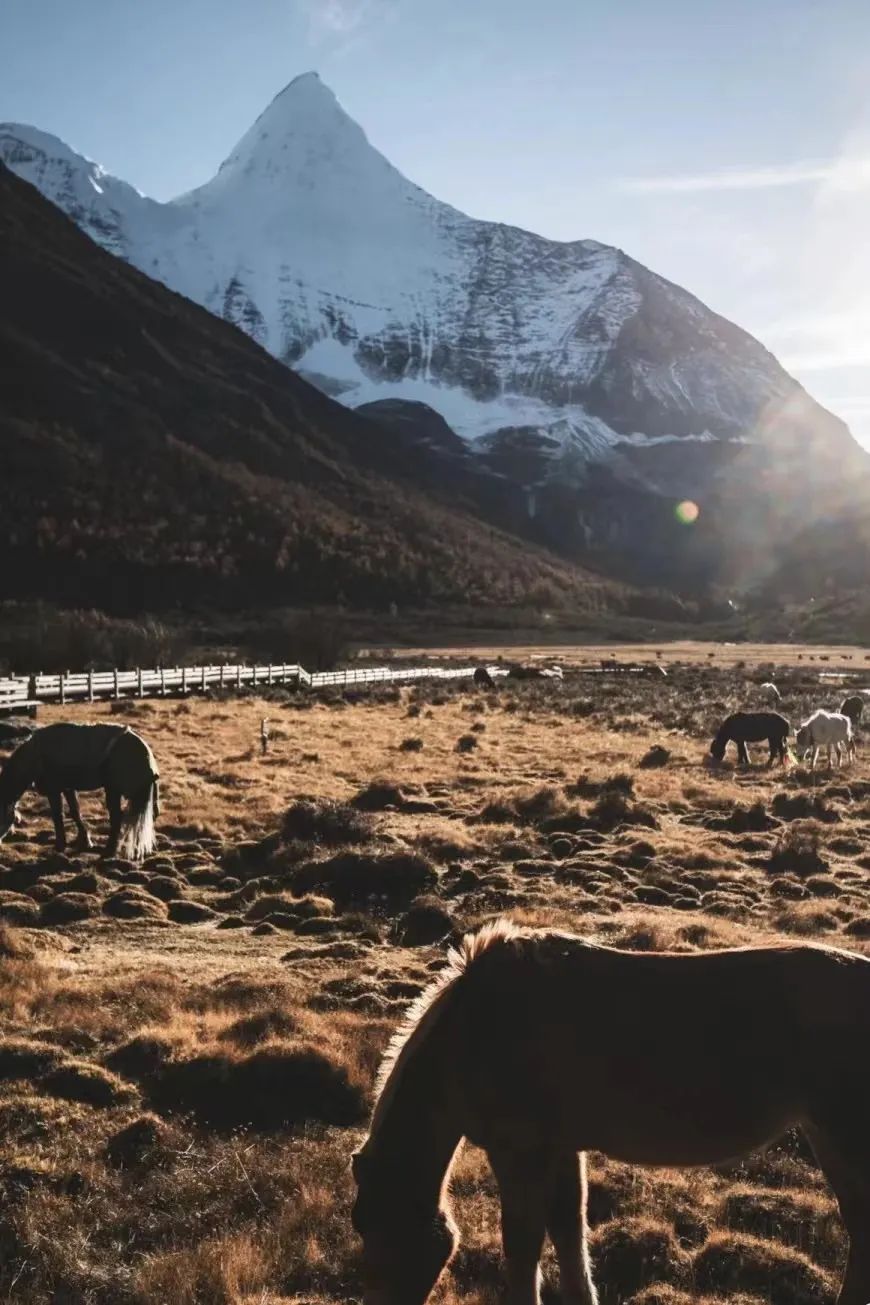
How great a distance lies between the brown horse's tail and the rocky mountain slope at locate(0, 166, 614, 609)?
3094 inches

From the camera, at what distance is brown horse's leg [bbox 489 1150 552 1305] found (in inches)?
166

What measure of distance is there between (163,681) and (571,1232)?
37482 mm

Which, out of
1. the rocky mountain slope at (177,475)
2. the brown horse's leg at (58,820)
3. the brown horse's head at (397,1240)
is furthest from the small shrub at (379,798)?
the rocky mountain slope at (177,475)

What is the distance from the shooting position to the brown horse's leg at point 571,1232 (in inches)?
181

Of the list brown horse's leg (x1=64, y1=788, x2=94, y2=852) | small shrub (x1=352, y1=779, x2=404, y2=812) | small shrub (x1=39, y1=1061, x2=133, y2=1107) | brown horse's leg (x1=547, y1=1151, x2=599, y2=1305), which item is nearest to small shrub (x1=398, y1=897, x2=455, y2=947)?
small shrub (x1=39, y1=1061, x2=133, y2=1107)

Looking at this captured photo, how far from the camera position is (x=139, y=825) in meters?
15.2

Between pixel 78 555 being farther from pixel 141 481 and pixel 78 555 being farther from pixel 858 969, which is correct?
pixel 858 969

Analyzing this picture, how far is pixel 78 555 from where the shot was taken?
94.4m

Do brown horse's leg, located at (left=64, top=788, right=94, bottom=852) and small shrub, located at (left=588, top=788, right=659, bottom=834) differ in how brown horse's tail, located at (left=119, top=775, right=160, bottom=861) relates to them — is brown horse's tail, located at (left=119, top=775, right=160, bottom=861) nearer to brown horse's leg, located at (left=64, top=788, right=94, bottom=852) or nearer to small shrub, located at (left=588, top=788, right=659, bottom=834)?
brown horse's leg, located at (left=64, top=788, right=94, bottom=852)

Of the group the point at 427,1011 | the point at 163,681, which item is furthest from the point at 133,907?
the point at 163,681

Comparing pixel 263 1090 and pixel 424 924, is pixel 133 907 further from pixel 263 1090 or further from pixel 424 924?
pixel 263 1090

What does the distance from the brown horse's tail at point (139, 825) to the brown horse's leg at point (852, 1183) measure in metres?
12.5

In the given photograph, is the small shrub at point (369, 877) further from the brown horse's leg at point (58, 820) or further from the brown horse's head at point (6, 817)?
the brown horse's head at point (6, 817)

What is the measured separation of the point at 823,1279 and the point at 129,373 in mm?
145436
